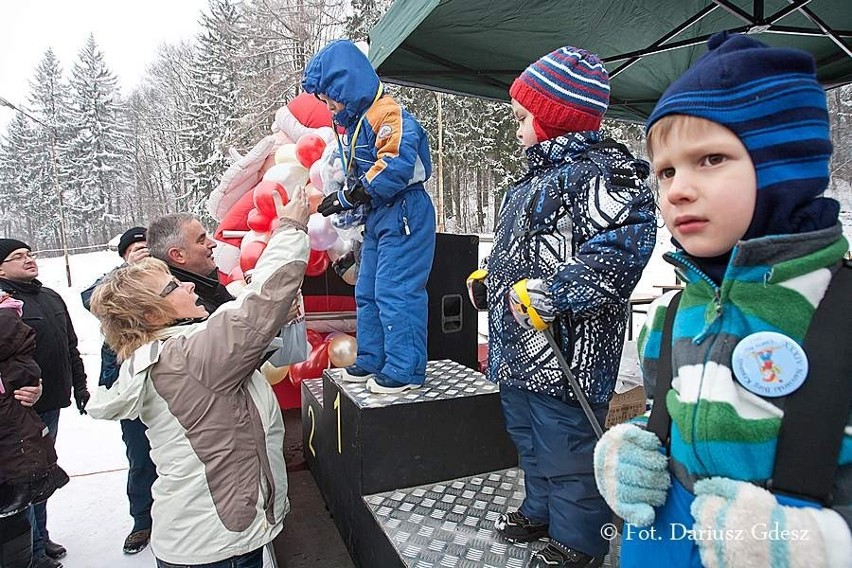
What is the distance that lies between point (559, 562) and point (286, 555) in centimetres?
158

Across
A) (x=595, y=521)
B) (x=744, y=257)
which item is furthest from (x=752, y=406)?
(x=595, y=521)

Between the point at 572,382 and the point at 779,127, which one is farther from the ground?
the point at 779,127

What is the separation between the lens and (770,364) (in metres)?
0.81

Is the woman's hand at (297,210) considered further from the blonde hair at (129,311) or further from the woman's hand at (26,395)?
the woman's hand at (26,395)

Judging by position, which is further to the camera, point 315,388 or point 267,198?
point 267,198

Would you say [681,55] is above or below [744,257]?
above

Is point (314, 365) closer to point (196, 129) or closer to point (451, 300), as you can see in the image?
point (451, 300)

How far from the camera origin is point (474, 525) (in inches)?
84.7

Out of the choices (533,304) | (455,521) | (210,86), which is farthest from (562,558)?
(210,86)

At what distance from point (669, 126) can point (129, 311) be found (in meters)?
1.76

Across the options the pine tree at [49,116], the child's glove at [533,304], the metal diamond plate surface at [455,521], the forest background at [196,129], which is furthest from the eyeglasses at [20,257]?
the pine tree at [49,116]

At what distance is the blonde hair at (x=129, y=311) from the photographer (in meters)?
1.80

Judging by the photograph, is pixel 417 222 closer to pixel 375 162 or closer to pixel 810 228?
pixel 375 162

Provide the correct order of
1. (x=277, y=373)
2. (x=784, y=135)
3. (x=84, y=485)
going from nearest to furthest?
(x=784, y=135), (x=84, y=485), (x=277, y=373)
